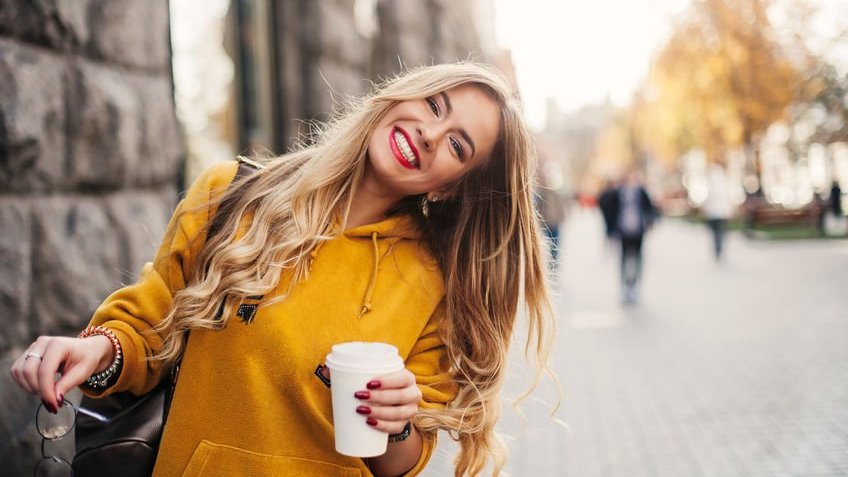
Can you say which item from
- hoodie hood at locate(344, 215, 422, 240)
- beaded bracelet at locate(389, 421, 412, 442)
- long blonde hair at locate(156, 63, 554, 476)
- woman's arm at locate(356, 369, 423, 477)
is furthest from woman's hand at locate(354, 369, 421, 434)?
hoodie hood at locate(344, 215, 422, 240)

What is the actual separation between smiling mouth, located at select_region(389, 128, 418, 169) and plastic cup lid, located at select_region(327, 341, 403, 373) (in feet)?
2.21

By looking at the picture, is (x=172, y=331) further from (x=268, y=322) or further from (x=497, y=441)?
(x=497, y=441)

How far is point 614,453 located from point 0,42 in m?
3.70

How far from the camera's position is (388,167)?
221 centimetres

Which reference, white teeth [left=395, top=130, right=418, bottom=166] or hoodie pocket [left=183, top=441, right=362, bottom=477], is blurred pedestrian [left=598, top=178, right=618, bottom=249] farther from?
hoodie pocket [left=183, top=441, right=362, bottom=477]

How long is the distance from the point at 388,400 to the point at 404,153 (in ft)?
2.57

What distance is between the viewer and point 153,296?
2146mm

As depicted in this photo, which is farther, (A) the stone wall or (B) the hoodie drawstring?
(A) the stone wall

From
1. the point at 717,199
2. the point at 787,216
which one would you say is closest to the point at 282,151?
the point at 717,199

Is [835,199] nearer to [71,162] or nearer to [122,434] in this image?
[71,162]

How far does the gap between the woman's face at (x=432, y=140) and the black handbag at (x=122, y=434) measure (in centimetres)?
79

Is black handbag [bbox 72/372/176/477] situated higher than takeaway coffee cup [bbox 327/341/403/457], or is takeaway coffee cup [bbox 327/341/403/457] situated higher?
takeaway coffee cup [bbox 327/341/403/457]

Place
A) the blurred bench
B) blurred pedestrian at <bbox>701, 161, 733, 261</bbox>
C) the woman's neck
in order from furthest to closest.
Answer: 1. the blurred bench
2. blurred pedestrian at <bbox>701, 161, 733, 261</bbox>
3. the woman's neck

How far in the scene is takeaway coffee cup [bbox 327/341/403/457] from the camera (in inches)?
65.6
